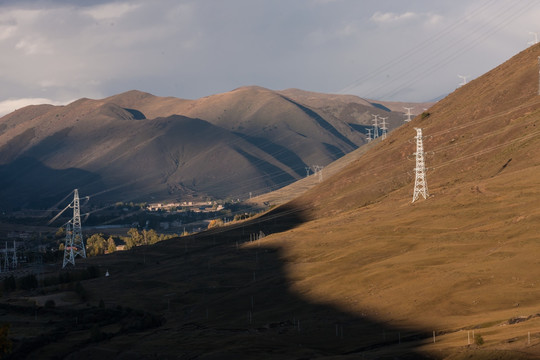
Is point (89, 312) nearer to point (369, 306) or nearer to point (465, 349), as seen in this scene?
point (369, 306)

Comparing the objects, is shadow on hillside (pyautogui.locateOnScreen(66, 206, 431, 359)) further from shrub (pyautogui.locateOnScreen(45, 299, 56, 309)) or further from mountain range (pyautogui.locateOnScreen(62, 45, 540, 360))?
shrub (pyautogui.locateOnScreen(45, 299, 56, 309))

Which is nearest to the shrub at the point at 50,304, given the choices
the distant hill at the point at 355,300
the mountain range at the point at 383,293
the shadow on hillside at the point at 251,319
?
the distant hill at the point at 355,300

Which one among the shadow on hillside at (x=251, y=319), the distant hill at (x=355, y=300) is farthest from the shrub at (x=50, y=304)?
the shadow on hillside at (x=251, y=319)

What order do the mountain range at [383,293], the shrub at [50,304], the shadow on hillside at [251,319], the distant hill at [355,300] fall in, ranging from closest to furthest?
the mountain range at [383,293] < the distant hill at [355,300] < the shadow on hillside at [251,319] < the shrub at [50,304]

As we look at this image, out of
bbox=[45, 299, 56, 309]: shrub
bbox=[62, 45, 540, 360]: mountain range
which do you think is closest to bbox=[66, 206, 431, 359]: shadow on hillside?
bbox=[62, 45, 540, 360]: mountain range

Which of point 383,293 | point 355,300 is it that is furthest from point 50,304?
point 383,293

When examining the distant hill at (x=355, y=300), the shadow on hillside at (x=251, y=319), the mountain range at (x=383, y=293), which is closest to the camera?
the mountain range at (x=383, y=293)

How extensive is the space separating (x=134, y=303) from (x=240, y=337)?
2356 inches

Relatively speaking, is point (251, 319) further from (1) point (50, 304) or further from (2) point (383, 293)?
(1) point (50, 304)

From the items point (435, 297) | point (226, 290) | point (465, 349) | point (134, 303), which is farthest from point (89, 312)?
point (465, 349)

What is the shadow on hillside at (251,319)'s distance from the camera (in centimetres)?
10025

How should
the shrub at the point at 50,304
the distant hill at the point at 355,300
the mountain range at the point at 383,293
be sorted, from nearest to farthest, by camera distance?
1. the mountain range at the point at 383,293
2. the distant hill at the point at 355,300
3. the shrub at the point at 50,304

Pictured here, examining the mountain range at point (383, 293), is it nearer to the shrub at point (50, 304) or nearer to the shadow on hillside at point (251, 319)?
the shadow on hillside at point (251, 319)

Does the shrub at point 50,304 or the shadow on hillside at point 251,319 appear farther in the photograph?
the shrub at point 50,304
